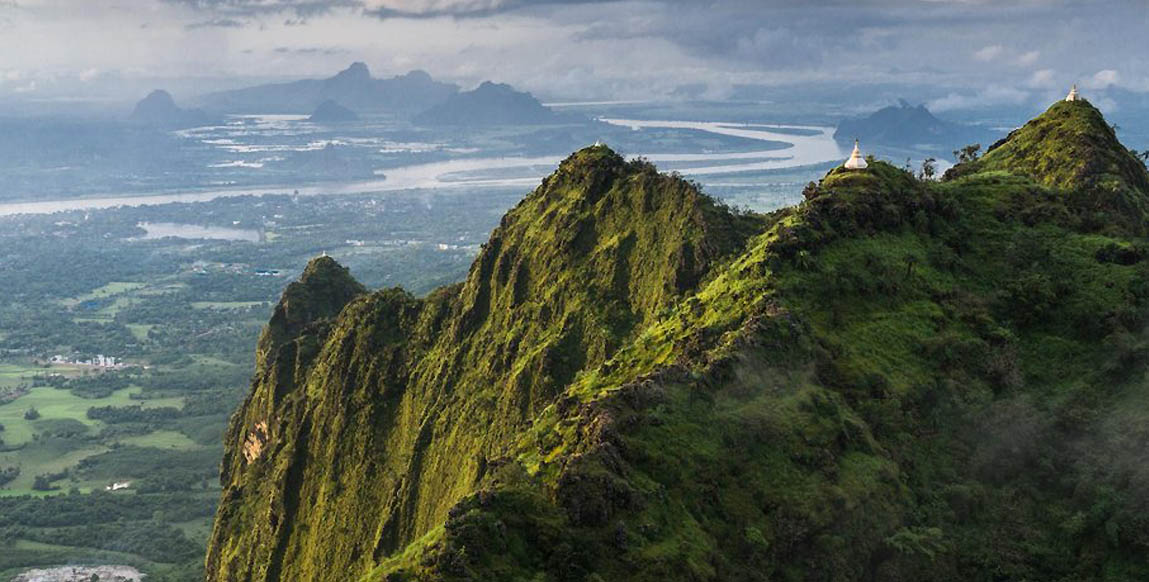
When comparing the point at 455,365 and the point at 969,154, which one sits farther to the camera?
the point at 969,154

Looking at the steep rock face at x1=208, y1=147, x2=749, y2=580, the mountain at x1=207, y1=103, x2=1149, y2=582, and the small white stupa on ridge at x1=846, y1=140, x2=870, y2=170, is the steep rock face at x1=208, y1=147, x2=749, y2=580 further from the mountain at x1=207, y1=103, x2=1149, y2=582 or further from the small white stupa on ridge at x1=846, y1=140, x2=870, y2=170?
the small white stupa on ridge at x1=846, y1=140, x2=870, y2=170

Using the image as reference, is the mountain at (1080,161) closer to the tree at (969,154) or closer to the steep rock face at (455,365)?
the tree at (969,154)

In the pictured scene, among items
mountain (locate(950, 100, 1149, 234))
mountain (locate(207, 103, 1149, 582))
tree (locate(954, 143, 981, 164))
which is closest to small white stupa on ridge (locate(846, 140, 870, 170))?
mountain (locate(207, 103, 1149, 582))

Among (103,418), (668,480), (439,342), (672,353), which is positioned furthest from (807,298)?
(103,418)

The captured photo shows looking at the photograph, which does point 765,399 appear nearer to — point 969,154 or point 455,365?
point 455,365

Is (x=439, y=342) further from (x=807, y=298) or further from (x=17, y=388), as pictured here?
(x=17, y=388)

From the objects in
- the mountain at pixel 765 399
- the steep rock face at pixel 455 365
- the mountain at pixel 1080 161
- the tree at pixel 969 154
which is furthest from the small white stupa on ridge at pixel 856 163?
the tree at pixel 969 154

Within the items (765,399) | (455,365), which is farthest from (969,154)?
(765,399)
